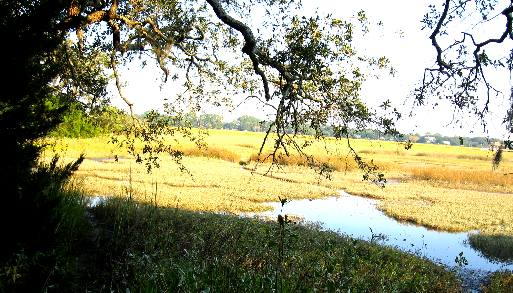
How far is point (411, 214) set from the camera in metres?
22.6

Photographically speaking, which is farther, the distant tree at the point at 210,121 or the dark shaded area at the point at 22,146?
the distant tree at the point at 210,121

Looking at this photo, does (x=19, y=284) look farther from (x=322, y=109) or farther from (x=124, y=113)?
(x=124, y=113)

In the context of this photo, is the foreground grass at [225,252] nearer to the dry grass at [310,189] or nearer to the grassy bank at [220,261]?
the grassy bank at [220,261]

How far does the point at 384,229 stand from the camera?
19156mm

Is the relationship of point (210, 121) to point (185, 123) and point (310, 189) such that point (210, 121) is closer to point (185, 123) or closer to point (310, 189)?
point (185, 123)

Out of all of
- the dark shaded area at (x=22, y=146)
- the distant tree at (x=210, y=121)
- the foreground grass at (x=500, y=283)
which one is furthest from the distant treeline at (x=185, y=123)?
the foreground grass at (x=500, y=283)

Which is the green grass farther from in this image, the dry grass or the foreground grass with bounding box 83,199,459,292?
the foreground grass with bounding box 83,199,459,292

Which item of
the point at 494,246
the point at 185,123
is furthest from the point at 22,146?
A: the point at 494,246

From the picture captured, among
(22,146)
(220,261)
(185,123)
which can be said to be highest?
(185,123)

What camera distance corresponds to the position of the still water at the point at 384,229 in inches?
600

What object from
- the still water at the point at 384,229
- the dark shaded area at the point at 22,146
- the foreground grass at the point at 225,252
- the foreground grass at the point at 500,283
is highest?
the dark shaded area at the point at 22,146

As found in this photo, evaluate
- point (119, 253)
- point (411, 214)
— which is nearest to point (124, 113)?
point (119, 253)

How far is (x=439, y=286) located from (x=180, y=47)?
29.1 feet

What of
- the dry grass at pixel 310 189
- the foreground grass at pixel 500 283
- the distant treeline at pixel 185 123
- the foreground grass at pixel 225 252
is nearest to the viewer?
the foreground grass at pixel 225 252
